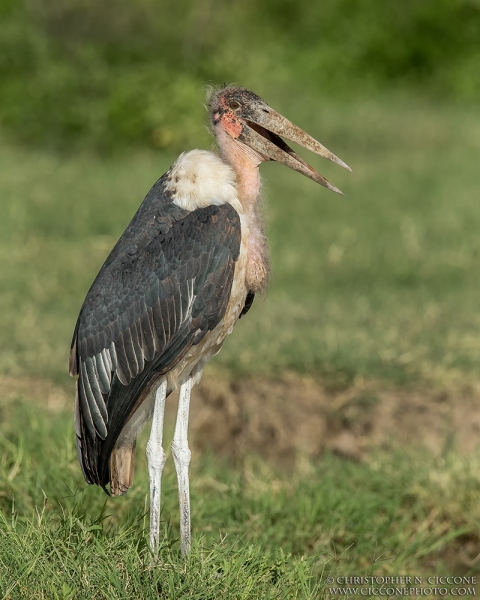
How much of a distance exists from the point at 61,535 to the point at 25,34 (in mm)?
8874

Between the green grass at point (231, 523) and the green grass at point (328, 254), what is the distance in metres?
0.75

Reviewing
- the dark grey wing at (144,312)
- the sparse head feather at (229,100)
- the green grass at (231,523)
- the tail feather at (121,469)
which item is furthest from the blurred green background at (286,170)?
the green grass at (231,523)

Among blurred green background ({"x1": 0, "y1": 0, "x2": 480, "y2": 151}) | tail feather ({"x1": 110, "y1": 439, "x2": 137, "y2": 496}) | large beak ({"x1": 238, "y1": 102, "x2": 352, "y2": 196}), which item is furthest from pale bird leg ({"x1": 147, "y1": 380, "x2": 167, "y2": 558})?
blurred green background ({"x1": 0, "y1": 0, "x2": 480, "y2": 151})

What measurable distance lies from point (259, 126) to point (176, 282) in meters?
0.54

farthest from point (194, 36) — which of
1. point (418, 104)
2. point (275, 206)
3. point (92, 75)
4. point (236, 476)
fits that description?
point (236, 476)

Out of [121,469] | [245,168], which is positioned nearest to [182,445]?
[121,469]

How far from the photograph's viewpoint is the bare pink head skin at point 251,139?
332cm

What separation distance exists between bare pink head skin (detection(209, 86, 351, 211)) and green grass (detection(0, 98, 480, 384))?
4.39 feet

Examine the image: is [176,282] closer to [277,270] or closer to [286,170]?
[277,270]

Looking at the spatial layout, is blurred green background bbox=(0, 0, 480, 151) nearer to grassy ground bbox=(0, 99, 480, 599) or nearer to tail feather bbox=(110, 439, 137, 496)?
grassy ground bbox=(0, 99, 480, 599)

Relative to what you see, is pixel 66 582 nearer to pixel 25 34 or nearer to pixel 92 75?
pixel 92 75

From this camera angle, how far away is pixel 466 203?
845 centimetres

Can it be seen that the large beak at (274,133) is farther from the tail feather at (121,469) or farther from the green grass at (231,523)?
the green grass at (231,523)

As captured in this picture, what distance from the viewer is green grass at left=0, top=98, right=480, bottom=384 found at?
18.1 feet
